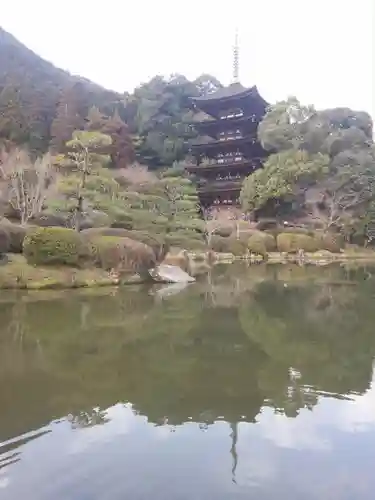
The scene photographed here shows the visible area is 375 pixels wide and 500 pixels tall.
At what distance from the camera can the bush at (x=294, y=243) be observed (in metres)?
27.2

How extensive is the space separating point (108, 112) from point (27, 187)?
88.3 feet

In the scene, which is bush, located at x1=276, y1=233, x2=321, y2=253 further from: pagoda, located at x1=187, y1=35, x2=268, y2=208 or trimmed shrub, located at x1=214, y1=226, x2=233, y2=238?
pagoda, located at x1=187, y1=35, x2=268, y2=208

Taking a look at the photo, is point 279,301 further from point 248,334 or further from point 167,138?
point 167,138

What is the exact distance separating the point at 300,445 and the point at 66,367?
2756 millimetres

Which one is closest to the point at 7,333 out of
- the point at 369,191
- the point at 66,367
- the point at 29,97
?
the point at 66,367

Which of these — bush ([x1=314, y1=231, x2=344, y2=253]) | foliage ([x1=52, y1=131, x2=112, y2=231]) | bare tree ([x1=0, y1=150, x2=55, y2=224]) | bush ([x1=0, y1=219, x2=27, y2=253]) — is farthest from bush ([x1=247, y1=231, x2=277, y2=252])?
bush ([x1=0, y1=219, x2=27, y2=253])

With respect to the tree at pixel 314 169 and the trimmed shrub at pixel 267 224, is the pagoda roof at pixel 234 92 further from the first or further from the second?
the trimmed shrub at pixel 267 224

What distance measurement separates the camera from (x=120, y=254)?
13.2 metres

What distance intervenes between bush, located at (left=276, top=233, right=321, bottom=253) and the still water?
18898mm

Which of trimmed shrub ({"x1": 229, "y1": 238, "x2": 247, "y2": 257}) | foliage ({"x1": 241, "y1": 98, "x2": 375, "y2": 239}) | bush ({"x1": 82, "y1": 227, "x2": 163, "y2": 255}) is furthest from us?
foliage ({"x1": 241, "y1": 98, "x2": 375, "y2": 239})

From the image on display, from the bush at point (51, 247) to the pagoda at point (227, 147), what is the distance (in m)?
19.8

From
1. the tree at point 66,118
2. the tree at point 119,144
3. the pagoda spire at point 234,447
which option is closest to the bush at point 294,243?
the tree at point 119,144

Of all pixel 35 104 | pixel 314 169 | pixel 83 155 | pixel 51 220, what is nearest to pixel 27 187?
pixel 51 220

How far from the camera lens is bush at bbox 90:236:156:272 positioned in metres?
13.0
